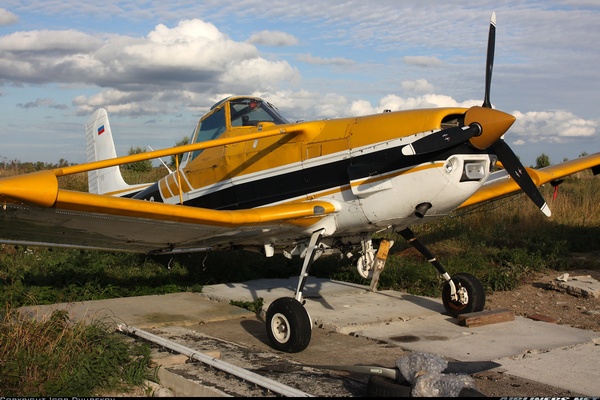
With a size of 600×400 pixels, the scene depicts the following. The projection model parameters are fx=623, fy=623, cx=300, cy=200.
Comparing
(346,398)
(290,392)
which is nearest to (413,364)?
(346,398)

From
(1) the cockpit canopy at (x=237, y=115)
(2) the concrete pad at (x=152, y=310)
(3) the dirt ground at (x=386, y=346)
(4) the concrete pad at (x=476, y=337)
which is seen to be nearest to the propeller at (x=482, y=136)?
(4) the concrete pad at (x=476, y=337)

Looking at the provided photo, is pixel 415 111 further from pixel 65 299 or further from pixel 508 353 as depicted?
pixel 65 299

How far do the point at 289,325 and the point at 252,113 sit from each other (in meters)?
3.31

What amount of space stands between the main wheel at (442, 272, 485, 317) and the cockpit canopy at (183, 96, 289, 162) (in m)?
3.06

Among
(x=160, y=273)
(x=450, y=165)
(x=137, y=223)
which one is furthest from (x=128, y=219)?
(x=160, y=273)

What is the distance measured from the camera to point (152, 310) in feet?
25.4

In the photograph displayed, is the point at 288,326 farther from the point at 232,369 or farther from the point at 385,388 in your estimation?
the point at 385,388

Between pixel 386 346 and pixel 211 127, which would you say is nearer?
pixel 386 346

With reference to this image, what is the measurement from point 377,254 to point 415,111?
191cm

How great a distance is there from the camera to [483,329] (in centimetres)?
727

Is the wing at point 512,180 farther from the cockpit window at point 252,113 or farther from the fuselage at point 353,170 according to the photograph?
the cockpit window at point 252,113

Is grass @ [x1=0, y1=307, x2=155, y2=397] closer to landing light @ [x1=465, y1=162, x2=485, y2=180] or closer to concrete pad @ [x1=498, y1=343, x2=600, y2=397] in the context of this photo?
concrete pad @ [x1=498, y1=343, x2=600, y2=397]

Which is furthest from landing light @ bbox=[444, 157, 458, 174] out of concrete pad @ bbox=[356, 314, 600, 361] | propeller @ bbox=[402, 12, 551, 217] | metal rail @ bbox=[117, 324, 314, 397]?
metal rail @ bbox=[117, 324, 314, 397]

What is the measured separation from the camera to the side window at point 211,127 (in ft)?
28.1
